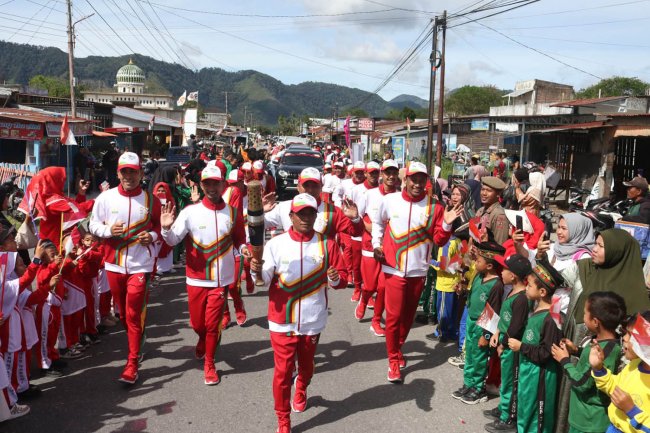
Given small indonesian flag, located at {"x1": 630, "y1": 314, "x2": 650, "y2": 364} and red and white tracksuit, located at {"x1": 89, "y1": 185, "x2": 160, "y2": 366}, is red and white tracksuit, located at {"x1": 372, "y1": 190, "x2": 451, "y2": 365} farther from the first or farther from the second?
small indonesian flag, located at {"x1": 630, "y1": 314, "x2": 650, "y2": 364}

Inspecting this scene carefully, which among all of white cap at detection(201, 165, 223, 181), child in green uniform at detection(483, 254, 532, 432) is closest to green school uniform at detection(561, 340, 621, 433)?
child in green uniform at detection(483, 254, 532, 432)

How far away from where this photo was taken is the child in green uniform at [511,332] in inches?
180

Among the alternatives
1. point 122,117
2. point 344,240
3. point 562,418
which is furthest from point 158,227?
point 122,117

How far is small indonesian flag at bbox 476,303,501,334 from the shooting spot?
498 cm

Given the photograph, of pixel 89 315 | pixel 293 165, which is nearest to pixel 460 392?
pixel 89 315

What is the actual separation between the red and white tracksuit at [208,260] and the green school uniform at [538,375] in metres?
2.81

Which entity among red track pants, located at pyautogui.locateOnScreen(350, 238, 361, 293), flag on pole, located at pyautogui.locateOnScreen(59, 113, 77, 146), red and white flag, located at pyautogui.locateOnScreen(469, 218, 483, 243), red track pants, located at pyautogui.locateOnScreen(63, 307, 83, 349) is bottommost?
red track pants, located at pyautogui.locateOnScreen(63, 307, 83, 349)

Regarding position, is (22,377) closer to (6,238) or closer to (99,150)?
(6,238)

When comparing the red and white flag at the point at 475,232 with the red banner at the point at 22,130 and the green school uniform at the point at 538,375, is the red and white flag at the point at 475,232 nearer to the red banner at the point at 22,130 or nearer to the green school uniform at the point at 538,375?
the green school uniform at the point at 538,375

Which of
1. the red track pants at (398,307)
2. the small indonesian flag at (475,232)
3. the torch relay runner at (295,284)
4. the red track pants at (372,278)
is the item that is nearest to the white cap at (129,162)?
the torch relay runner at (295,284)

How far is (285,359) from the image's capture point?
4.57 metres

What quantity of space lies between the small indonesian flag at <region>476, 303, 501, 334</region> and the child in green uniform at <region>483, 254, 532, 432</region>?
0.45 ft

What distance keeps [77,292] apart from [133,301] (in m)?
0.95

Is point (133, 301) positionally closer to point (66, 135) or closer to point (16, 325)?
point (16, 325)
